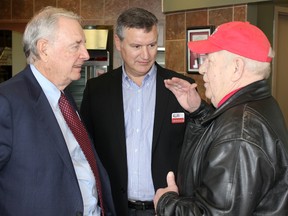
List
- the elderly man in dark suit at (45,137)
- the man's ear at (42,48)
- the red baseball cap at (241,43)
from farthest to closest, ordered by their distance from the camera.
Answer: the man's ear at (42,48)
the elderly man in dark suit at (45,137)
the red baseball cap at (241,43)

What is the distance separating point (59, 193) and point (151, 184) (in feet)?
2.88

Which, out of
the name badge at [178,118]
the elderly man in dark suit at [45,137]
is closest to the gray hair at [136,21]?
the name badge at [178,118]

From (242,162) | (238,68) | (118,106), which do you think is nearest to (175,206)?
(242,162)

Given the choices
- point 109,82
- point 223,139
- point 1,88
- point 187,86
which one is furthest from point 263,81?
point 109,82

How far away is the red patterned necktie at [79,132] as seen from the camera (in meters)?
2.09

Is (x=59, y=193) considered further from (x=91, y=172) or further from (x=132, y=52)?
(x=132, y=52)

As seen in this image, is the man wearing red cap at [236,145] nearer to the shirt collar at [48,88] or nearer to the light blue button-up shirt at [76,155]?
the light blue button-up shirt at [76,155]

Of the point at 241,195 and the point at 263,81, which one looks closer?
the point at 241,195

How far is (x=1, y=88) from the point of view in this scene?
1852 mm

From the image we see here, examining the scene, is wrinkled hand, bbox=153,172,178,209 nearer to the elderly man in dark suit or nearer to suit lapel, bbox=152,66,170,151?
the elderly man in dark suit

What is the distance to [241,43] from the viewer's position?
1547 mm

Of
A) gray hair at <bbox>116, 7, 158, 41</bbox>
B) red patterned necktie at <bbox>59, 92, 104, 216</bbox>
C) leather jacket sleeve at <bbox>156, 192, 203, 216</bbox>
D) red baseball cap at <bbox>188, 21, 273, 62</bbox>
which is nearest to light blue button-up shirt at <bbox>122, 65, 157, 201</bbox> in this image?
gray hair at <bbox>116, 7, 158, 41</bbox>

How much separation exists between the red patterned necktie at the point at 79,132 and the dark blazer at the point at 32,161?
7.2 inches

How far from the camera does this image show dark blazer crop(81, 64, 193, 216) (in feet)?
8.66
